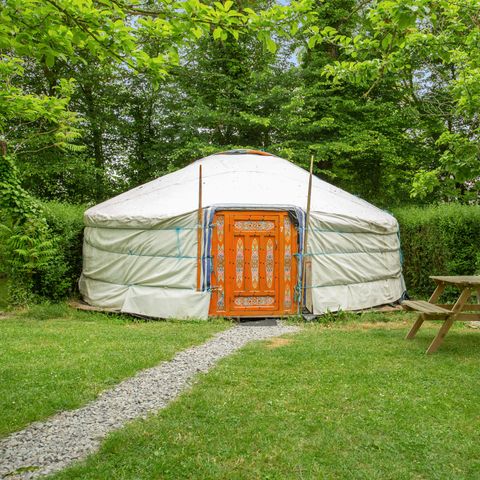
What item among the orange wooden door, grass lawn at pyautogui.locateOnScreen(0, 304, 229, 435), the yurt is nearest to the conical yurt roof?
the yurt

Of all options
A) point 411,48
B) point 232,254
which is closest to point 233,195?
point 232,254

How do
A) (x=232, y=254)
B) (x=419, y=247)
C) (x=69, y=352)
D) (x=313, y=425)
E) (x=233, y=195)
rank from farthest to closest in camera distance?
(x=419, y=247) < (x=233, y=195) < (x=232, y=254) < (x=69, y=352) < (x=313, y=425)

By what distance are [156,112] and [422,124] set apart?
7.34 meters

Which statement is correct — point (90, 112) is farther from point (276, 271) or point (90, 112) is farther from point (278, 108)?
point (276, 271)

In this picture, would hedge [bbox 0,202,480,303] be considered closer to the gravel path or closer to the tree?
the tree

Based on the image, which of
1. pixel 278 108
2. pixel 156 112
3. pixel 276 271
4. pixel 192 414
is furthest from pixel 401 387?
pixel 156 112

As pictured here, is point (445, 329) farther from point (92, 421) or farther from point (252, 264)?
point (92, 421)

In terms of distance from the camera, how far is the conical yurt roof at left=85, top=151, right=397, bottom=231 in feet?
22.8

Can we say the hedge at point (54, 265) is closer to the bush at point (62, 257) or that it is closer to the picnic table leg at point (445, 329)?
the bush at point (62, 257)

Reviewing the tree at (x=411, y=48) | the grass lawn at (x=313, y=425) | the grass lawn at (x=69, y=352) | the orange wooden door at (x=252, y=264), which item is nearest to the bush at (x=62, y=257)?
Result: the grass lawn at (x=69, y=352)

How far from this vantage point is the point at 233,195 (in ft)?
23.3

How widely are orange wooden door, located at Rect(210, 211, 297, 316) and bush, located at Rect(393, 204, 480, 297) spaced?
2.82 meters

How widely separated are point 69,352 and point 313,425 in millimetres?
2770

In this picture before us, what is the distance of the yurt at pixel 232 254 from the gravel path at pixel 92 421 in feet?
7.15
